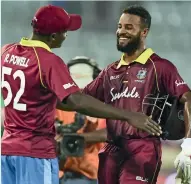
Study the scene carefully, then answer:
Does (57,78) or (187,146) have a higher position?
(57,78)

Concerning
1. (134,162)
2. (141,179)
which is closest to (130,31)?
(134,162)

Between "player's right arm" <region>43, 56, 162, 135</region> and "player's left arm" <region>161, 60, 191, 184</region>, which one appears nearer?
"player's right arm" <region>43, 56, 162, 135</region>

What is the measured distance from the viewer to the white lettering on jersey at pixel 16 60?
4340 millimetres

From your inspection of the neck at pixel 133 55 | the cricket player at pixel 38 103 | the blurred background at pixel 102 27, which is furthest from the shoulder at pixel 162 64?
the blurred background at pixel 102 27

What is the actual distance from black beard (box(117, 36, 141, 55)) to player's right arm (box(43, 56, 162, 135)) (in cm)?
72

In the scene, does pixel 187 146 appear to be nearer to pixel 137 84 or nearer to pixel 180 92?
pixel 180 92

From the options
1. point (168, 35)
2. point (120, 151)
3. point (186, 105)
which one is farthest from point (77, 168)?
point (168, 35)

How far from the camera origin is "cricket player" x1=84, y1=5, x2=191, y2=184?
4.75 m

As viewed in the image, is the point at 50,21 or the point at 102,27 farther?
the point at 102,27

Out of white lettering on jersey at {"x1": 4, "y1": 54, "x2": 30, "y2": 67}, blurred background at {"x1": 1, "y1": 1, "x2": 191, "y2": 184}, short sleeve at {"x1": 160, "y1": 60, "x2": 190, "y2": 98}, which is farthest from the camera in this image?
blurred background at {"x1": 1, "y1": 1, "x2": 191, "y2": 184}

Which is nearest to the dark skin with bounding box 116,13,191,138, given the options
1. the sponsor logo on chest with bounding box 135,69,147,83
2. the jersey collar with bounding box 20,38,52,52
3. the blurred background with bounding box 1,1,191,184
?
the sponsor logo on chest with bounding box 135,69,147,83

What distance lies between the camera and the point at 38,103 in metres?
4.37

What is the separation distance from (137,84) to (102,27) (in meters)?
2.75

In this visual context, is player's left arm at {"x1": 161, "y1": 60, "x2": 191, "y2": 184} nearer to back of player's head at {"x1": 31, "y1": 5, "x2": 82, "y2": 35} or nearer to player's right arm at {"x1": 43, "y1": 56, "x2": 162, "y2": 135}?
player's right arm at {"x1": 43, "y1": 56, "x2": 162, "y2": 135}
